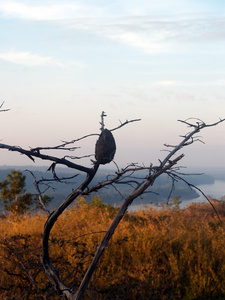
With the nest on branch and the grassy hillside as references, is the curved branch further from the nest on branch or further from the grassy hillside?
the grassy hillside

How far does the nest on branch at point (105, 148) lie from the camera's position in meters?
2.10

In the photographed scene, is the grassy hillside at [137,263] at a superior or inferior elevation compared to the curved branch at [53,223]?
inferior

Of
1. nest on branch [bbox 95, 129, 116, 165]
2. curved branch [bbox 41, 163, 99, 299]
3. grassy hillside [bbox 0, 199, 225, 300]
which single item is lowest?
grassy hillside [bbox 0, 199, 225, 300]

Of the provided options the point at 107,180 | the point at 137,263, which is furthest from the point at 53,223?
the point at 137,263

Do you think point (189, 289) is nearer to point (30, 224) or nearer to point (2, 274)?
point (2, 274)

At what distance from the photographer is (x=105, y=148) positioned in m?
2.10

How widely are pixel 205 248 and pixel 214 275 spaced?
1138 mm

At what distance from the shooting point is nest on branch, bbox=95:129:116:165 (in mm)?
2100

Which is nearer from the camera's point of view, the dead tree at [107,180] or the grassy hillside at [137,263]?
the dead tree at [107,180]

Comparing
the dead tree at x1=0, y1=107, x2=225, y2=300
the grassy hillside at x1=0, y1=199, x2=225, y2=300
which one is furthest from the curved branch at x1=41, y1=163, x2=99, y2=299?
the grassy hillside at x1=0, y1=199, x2=225, y2=300

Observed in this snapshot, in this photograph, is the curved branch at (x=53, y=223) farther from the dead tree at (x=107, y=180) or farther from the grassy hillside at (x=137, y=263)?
the grassy hillside at (x=137, y=263)

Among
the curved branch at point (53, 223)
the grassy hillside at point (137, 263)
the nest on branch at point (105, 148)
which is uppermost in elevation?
the nest on branch at point (105, 148)

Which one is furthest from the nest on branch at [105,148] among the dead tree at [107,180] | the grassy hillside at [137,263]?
the grassy hillside at [137,263]

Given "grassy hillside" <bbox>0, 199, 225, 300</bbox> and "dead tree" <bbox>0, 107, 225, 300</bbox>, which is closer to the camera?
"dead tree" <bbox>0, 107, 225, 300</bbox>
